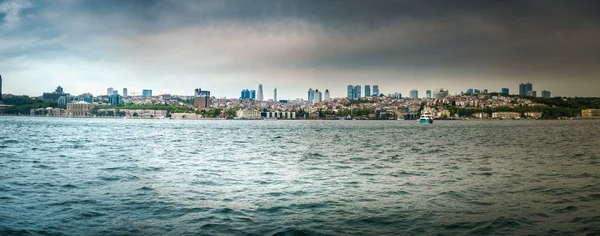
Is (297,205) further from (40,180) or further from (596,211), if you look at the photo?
(40,180)

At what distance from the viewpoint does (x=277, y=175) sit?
60.1 ft

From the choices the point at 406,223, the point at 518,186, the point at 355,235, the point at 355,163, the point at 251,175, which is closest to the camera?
the point at 355,235

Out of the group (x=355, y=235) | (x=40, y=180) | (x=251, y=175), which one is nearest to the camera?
(x=355, y=235)

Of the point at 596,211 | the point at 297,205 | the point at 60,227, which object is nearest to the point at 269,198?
the point at 297,205

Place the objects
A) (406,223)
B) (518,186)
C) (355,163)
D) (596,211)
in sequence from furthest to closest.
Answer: (355,163)
(518,186)
(596,211)
(406,223)

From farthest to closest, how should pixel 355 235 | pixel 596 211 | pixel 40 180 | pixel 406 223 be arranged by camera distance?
pixel 40 180
pixel 596 211
pixel 406 223
pixel 355 235

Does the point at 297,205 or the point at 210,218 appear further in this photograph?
the point at 297,205

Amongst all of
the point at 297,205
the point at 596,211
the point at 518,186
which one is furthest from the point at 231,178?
the point at 596,211

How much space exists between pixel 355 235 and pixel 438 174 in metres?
11.0

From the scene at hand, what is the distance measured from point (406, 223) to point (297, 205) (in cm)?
317

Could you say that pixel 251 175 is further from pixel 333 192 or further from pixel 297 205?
pixel 297 205

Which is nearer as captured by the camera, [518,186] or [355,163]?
[518,186]

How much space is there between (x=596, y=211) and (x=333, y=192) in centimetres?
706

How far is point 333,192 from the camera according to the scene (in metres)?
14.0
